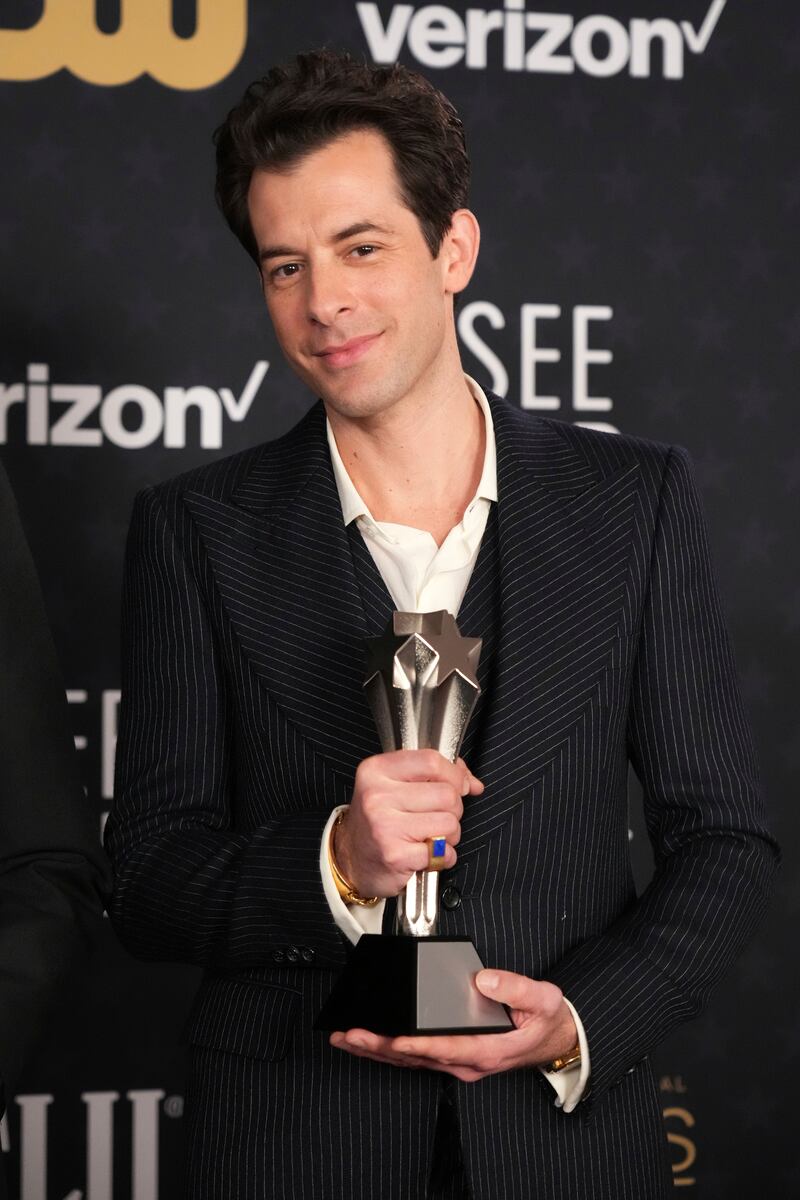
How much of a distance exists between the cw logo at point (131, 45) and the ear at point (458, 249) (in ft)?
4.27

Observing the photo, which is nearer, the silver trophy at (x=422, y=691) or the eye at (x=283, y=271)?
the silver trophy at (x=422, y=691)

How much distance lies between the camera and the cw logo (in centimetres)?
320

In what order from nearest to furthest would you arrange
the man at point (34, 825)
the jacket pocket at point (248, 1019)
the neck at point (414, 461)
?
the man at point (34, 825) → the jacket pocket at point (248, 1019) → the neck at point (414, 461)

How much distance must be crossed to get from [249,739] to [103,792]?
1350mm

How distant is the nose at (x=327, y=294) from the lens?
6.50 ft

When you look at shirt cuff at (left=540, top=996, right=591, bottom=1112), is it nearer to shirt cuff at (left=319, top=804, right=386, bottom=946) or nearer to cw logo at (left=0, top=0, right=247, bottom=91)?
shirt cuff at (left=319, top=804, right=386, bottom=946)

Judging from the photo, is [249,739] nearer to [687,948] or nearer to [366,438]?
[366,438]

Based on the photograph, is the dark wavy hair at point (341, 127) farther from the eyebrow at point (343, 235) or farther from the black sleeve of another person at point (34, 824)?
the black sleeve of another person at point (34, 824)

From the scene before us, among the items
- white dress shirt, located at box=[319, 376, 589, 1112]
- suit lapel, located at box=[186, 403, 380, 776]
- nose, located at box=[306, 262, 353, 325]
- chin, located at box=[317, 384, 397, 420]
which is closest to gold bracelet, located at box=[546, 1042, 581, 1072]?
suit lapel, located at box=[186, 403, 380, 776]

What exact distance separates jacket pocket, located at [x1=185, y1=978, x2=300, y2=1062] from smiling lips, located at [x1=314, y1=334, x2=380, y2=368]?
78cm

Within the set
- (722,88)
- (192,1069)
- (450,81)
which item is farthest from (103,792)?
(722,88)

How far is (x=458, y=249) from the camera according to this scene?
2189mm

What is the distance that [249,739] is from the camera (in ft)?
6.58

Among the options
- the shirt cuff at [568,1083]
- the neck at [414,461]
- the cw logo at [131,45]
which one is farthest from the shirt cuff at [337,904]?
the cw logo at [131,45]
